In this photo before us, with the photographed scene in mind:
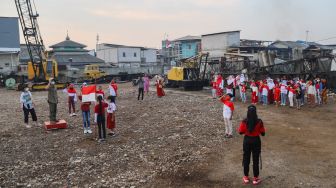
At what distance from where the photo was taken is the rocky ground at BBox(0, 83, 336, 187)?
836 centimetres

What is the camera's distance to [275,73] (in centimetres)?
2620

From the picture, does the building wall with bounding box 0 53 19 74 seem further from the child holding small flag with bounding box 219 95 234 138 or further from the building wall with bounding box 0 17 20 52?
the child holding small flag with bounding box 219 95 234 138

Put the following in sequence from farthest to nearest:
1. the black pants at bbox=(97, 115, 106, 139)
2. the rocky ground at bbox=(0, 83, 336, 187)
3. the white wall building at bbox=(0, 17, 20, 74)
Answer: the white wall building at bbox=(0, 17, 20, 74) → the black pants at bbox=(97, 115, 106, 139) → the rocky ground at bbox=(0, 83, 336, 187)

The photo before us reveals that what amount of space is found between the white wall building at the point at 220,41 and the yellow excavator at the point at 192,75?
14487 mm

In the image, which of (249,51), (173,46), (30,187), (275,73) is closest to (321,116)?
(275,73)

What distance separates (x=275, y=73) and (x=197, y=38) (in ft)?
120

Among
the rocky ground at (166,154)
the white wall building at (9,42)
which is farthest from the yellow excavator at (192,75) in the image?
the white wall building at (9,42)

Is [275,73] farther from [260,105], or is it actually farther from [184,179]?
[184,179]

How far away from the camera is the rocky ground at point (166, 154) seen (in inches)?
329

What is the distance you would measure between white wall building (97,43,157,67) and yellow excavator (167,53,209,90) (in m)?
31.2

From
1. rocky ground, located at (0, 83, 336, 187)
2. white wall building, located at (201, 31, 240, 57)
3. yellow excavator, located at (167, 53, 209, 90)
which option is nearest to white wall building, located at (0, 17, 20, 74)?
yellow excavator, located at (167, 53, 209, 90)

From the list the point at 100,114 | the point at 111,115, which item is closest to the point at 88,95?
the point at 111,115

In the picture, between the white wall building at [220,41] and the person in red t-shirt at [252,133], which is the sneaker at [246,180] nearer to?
the person in red t-shirt at [252,133]

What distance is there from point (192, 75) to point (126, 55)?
121 feet
